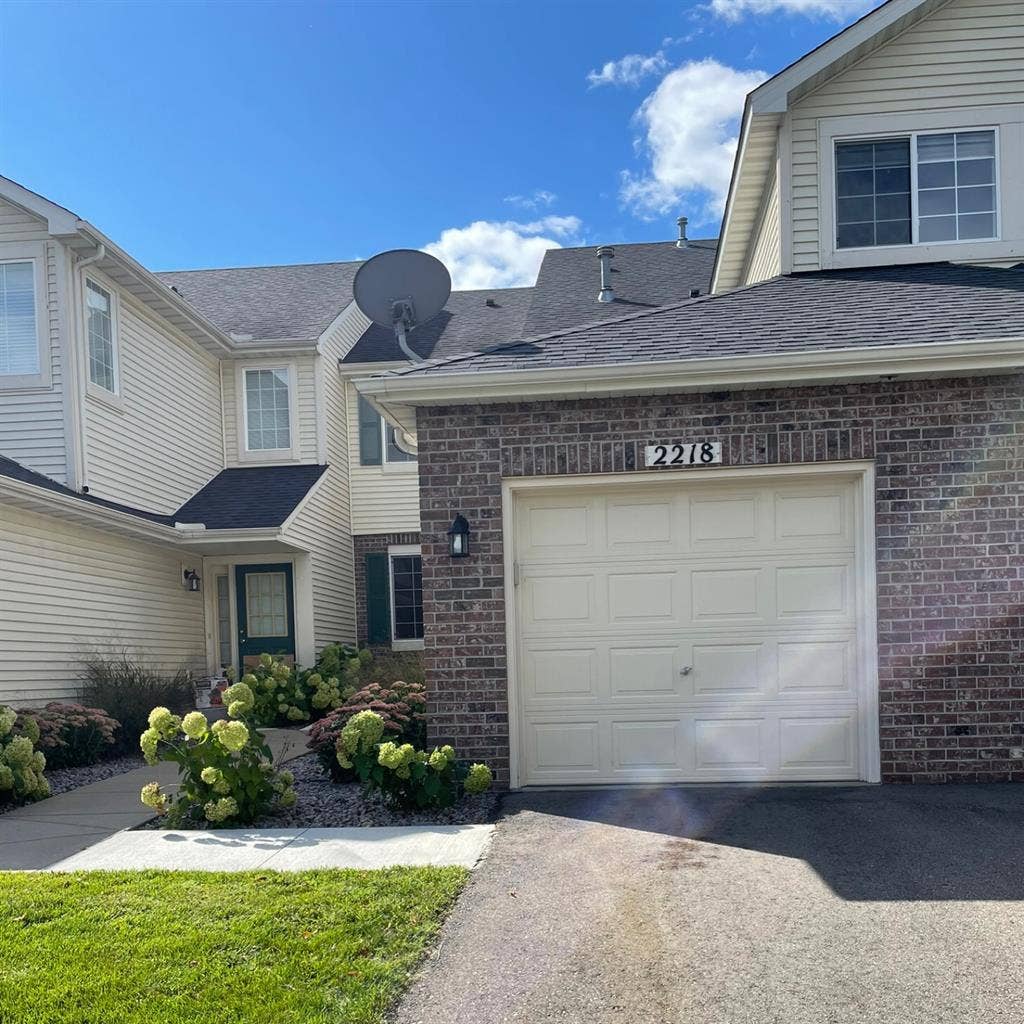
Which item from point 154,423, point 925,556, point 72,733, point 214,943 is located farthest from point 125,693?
point 925,556

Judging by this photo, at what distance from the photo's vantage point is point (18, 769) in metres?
7.32

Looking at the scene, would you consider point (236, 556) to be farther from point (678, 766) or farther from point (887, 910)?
point (887, 910)

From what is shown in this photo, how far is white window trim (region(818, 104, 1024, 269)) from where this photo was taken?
9305 mm

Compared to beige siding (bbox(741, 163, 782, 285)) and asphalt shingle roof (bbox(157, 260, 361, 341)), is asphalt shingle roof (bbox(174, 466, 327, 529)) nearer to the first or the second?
asphalt shingle roof (bbox(157, 260, 361, 341))

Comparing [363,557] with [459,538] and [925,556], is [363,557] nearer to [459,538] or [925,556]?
[459,538]

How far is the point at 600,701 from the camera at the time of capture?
23.3 feet

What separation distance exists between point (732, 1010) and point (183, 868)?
330 centimetres

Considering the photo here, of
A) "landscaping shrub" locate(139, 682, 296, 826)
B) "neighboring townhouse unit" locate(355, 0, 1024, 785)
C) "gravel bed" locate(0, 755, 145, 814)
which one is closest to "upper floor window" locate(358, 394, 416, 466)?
"gravel bed" locate(0, 755, 145, 814)

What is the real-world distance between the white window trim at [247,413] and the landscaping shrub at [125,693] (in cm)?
469

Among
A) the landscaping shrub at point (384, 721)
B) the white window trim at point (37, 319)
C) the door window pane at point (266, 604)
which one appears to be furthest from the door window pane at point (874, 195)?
the door window pane at point (266, 604)

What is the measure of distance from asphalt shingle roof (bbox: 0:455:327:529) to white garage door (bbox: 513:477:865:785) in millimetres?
7095

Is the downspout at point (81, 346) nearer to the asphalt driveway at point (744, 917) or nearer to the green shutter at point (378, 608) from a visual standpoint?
the green shutter at point (378, 608)

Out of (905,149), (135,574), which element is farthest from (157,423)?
(905,149)

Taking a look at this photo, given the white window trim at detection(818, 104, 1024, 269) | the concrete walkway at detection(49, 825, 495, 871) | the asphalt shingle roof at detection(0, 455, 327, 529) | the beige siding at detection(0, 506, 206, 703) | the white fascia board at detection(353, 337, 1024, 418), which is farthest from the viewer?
the asphalt shingle roof at detection(0, 455, 327, 529)
